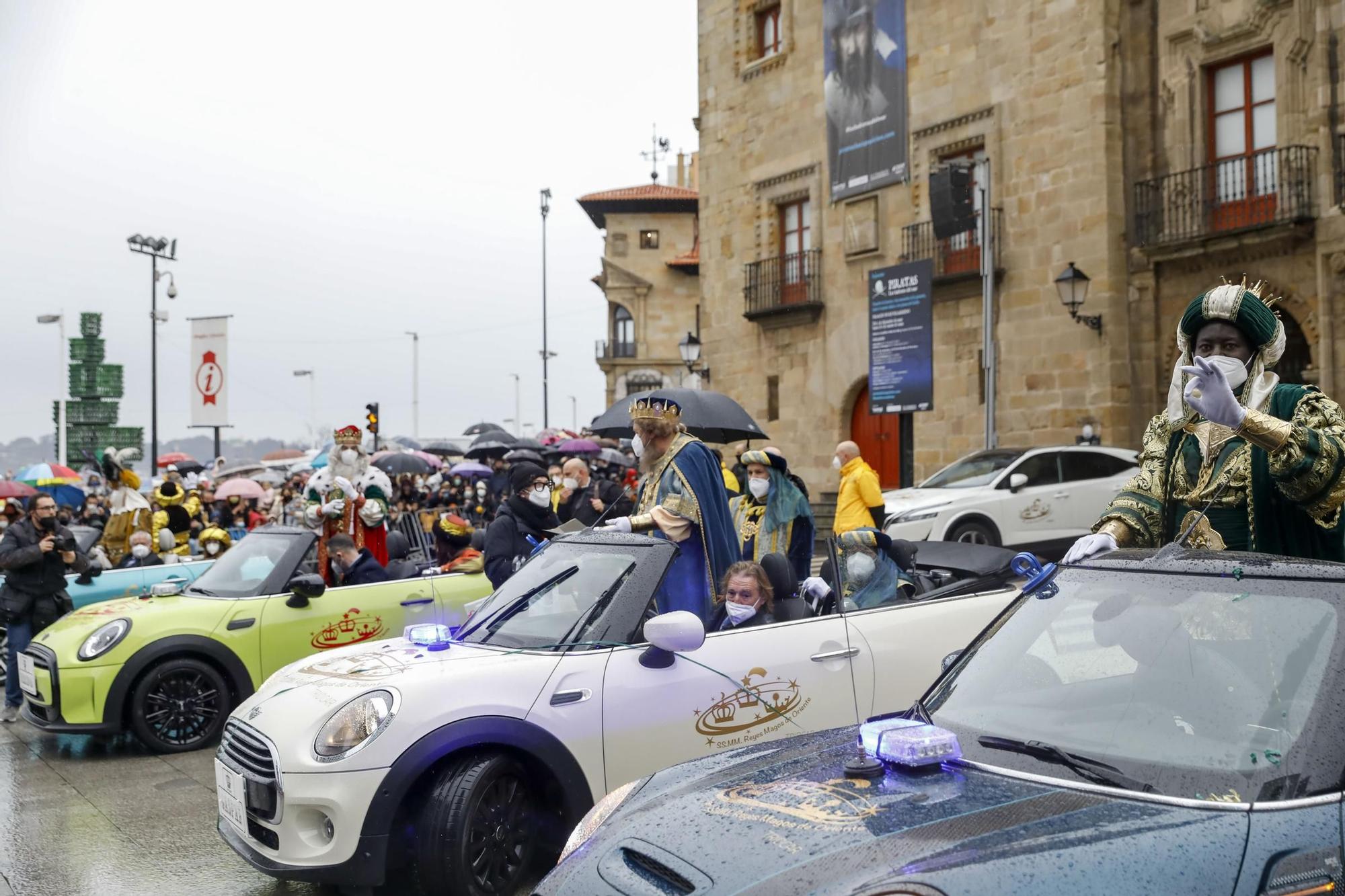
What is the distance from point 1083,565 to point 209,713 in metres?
6.61

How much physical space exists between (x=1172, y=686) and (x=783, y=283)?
2361 centimetres

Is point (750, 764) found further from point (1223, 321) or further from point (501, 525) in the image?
point (501, 525)

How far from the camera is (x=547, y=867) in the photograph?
16.5ft

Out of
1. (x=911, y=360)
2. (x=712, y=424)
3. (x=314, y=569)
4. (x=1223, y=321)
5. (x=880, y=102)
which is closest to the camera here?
(x=1223, y=321)

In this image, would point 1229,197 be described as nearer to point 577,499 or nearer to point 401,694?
point 577,499

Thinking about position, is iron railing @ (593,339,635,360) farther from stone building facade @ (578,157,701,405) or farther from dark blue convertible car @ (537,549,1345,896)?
dark blue convertible car @ (537,549,1345,896)

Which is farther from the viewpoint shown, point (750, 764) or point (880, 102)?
point (880, 102)

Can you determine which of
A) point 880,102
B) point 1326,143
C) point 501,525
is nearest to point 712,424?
point 501,525

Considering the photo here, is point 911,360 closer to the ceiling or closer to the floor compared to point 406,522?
closer to the ceiling

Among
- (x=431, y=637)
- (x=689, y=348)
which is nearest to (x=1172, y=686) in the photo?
(x=431, y=637)

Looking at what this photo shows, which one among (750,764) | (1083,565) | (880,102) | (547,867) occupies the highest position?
(880,102)

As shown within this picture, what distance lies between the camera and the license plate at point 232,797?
4777 millimetres

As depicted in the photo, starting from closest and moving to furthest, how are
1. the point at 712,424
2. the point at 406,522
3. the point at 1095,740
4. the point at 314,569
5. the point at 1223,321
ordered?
1. the point at 1095,740
2. the point at 1223,321
3. the point at 314,569
4. the point at 712,424
5. the point at 406,522

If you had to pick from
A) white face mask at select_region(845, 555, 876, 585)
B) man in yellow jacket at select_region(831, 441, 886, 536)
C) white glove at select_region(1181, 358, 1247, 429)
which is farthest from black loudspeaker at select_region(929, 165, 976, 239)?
white glove at select_region(1181, 358, 1247, 429)
